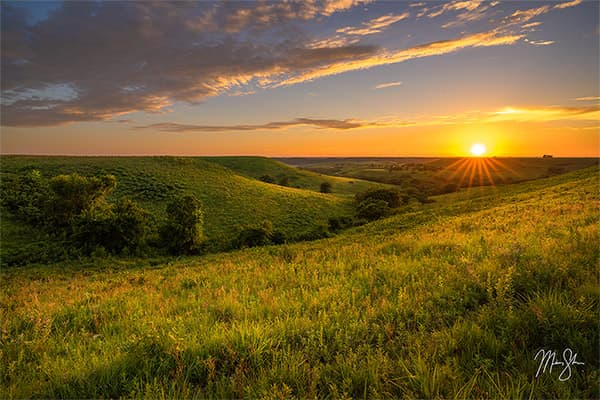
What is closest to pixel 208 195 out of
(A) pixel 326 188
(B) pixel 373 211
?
(B) pixel 373 211

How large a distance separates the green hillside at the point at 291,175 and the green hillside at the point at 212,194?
137 ft

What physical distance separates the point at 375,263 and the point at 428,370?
5.01 meters

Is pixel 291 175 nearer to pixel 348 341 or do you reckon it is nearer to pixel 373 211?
pixel 373 211

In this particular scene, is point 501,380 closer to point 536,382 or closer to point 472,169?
point 536,382

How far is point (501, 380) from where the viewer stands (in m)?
2.99

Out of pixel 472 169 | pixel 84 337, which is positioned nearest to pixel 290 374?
pixel 84 337

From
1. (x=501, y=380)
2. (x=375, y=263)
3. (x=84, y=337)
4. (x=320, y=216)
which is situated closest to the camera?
(x=501, y=380)

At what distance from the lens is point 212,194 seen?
2478 inches

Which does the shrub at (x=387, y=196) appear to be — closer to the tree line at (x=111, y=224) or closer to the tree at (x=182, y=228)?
the tree line at (x=111, y=224)

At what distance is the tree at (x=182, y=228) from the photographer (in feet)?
114

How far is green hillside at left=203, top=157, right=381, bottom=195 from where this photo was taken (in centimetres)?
11756

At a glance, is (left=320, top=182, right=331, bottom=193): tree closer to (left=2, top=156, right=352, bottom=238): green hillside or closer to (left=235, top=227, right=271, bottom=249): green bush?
(left=2, top=156, right=352, bottom=238): green hillside
